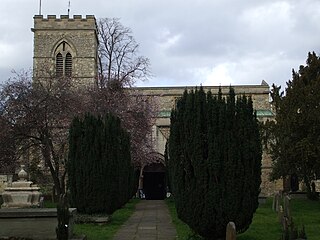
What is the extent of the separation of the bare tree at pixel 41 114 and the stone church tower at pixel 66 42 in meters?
21.9

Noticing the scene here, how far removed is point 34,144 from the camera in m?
24.9

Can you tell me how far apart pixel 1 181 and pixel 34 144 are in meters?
4.79

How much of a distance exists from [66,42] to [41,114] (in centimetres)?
2558

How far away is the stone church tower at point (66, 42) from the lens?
4812cm

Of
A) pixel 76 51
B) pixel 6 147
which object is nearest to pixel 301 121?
pixel 6 147

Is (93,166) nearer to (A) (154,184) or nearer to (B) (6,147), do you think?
(B) (6,147)

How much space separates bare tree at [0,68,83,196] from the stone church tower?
71.9ft

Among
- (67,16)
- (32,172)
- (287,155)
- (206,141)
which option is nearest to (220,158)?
(206,141)

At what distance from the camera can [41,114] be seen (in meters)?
24.1

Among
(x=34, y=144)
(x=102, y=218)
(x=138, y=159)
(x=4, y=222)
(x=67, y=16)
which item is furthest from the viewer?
(x=67, y=16)

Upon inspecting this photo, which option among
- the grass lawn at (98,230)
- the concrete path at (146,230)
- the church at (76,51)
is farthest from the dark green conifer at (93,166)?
the church at (76,51)

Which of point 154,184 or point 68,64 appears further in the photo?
point 68,64

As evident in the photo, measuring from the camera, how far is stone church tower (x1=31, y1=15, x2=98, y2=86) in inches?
1895

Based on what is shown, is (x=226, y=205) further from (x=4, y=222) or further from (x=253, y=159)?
(x=4, y=222)
